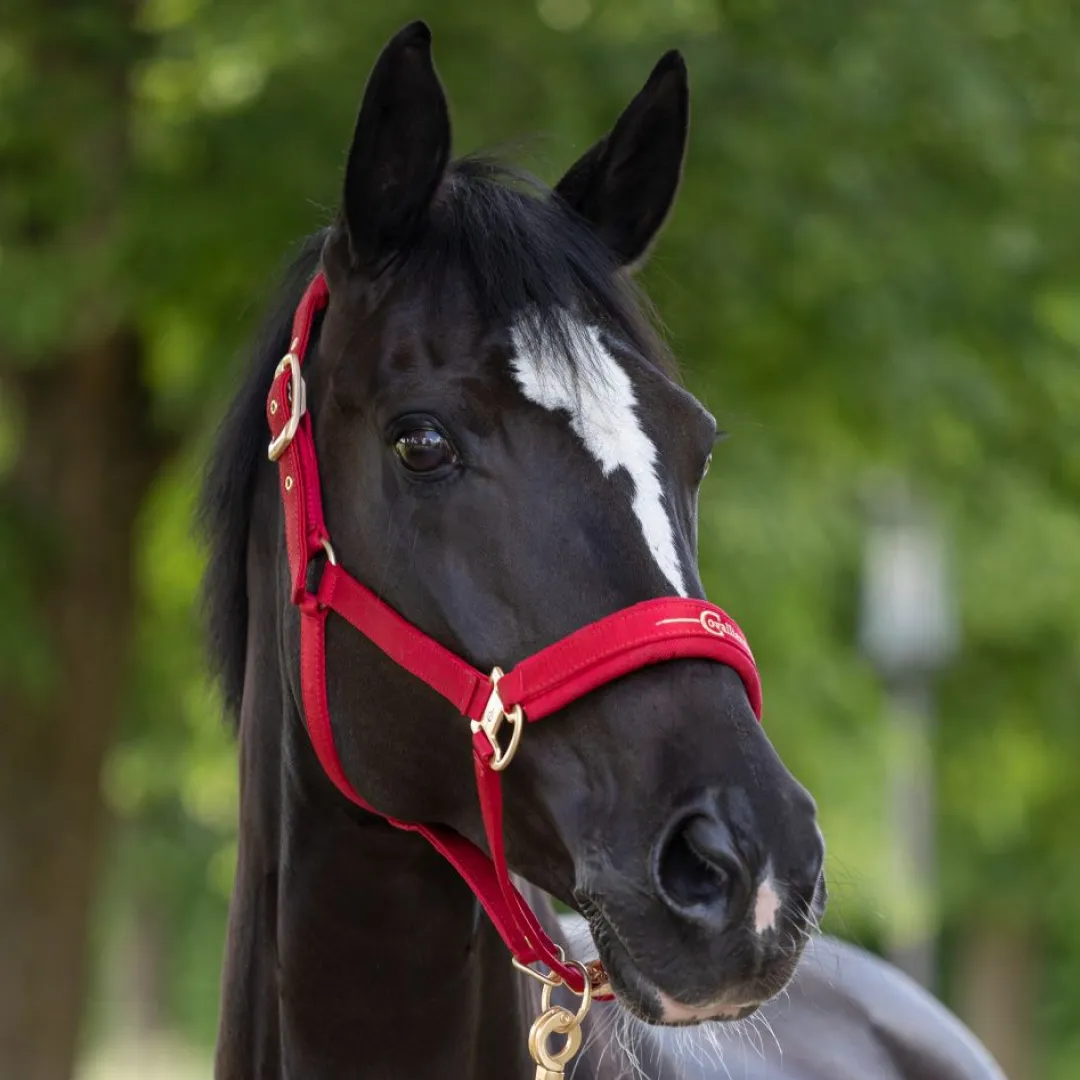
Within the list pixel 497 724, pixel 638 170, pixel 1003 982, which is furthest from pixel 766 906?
pixel 1003 982

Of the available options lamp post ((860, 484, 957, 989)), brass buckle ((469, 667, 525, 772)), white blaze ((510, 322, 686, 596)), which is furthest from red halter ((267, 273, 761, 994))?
lamp post ((860, 484, 957, 989))

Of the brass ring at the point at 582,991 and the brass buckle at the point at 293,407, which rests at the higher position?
the brass buckle at the point at 293,407

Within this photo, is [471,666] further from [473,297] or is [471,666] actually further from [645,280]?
[645,280]

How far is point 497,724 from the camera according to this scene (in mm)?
2180

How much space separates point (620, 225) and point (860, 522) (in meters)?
7.27

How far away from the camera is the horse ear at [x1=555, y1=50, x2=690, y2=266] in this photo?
284 centimetres

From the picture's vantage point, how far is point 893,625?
14.6 m

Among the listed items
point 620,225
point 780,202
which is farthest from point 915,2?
point 620,225

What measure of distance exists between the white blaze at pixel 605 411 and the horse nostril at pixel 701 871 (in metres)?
0.35

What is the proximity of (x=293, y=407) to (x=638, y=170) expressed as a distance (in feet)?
2.62

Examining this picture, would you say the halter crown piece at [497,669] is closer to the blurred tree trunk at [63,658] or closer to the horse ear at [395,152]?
the horse ear at [395,152]

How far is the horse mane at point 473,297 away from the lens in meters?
2.38

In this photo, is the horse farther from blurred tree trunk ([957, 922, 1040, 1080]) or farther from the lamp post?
blurred tree trunk ([957, 922, 1040, 1080])

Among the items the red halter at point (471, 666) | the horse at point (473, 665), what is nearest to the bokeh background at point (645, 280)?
the horse at point (473, 665)
